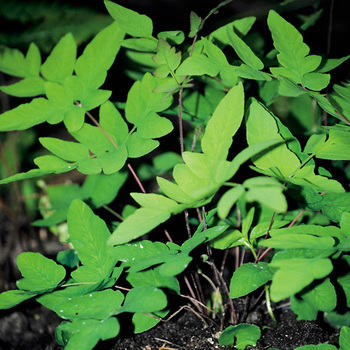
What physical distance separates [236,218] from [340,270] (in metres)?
0.29

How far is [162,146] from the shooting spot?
1.55 meters

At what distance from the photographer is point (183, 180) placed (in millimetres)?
582

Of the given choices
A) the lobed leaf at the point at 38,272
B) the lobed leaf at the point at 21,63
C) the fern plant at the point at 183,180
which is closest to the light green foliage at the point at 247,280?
the fern plant at the point at 183,180

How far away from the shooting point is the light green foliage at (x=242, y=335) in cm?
68

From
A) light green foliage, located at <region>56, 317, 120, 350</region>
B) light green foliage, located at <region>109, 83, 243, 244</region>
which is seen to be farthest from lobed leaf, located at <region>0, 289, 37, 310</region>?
light green foliage, located at <region>109, 83, 243, 244</region>

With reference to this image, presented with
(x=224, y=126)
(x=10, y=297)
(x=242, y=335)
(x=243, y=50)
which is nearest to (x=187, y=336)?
(x=242, y=335)

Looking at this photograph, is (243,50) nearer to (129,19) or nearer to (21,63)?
(129,19)

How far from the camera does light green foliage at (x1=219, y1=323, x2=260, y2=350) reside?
0.68m

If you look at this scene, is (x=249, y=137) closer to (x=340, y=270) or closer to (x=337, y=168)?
(x=340, y=270)

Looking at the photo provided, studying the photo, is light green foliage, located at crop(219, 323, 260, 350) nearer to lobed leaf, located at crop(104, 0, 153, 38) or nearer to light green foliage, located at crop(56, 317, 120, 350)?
light green foliage, located at crop(56, 317, 120, 350)

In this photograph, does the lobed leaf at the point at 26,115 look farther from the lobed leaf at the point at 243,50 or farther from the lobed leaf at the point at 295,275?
the lobed leaf at the point at 295,275

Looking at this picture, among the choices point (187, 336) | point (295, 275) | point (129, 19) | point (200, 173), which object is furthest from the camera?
point (187, 336)

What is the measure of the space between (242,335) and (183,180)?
34cm

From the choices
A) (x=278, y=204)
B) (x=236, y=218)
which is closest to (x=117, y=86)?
(x=236, y=218)
